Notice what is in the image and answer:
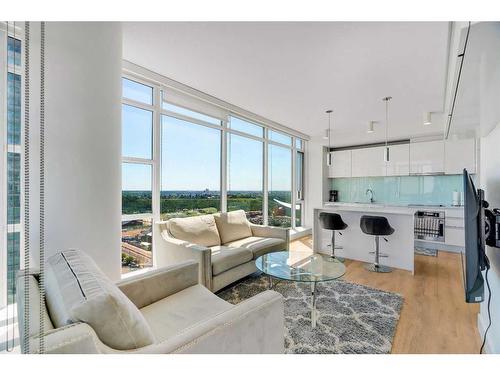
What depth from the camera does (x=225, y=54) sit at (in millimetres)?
2391

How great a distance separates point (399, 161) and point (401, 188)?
0.71 meters

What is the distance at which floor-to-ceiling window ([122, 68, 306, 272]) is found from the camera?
2.88 m

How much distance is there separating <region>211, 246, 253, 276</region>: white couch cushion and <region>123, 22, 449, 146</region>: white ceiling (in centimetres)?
217

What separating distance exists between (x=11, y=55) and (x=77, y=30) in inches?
17.6

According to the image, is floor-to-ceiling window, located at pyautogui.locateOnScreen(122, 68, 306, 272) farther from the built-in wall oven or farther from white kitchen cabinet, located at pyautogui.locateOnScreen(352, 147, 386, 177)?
A: the built-in wall oven

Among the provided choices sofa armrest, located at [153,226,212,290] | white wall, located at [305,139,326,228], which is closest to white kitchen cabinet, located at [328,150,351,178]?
white wall, located at [305,139,326,228]

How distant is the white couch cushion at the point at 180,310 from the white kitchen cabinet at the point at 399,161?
532cm

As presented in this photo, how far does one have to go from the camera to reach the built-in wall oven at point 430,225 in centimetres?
468

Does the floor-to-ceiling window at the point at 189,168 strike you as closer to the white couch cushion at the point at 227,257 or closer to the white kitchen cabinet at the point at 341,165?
the white couch cushion at the point at 227,257

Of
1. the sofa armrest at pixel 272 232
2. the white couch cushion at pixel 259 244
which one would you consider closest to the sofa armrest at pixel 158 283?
the white couch cushion at pixel 259 244
